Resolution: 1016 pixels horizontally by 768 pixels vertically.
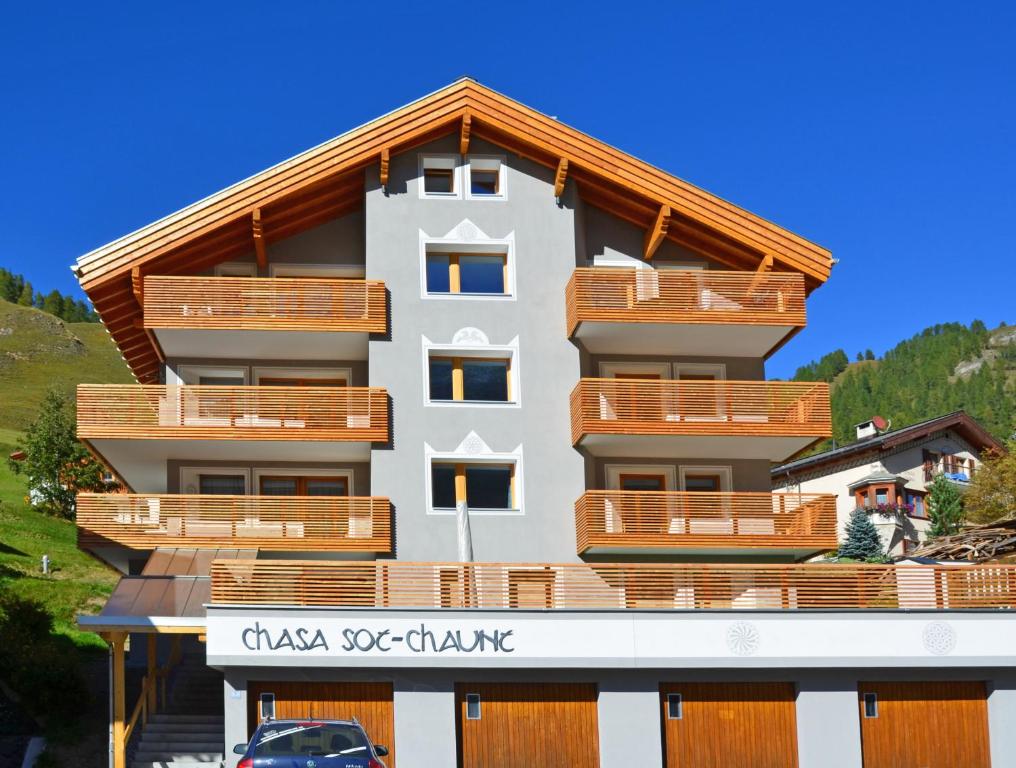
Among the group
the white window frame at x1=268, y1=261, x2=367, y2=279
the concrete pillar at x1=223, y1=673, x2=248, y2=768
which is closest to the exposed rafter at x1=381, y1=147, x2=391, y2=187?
the white window frame at x1=268, y1=261, x2=367, y2=279

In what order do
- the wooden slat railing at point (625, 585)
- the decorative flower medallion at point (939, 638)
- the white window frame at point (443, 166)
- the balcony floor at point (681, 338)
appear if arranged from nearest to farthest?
the wooden slat railing at point (625, 585), the decorative flower medallion at point (939, 638), the balcony floor at point (681, 338), the white window frame at point (443, 166)

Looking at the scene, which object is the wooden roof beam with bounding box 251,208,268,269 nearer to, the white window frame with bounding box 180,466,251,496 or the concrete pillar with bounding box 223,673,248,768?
the white window frame with bounding box 180,466,251,496

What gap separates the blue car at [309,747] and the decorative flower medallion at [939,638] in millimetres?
13043

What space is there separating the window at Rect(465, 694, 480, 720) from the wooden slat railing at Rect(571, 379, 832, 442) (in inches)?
320

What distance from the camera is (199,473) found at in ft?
120

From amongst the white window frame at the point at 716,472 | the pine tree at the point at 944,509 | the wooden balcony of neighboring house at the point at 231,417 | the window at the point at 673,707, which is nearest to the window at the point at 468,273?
the wooden balcony of neighboring house at the point at 231,417

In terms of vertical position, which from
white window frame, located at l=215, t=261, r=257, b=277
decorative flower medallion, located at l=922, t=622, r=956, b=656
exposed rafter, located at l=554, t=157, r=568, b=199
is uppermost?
exposed rafter, located at l=554, t=157, r=568, b=199

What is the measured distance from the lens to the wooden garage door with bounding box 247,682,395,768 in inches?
1122

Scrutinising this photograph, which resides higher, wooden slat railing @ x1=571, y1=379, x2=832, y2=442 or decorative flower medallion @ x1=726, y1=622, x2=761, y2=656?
wooden slat railing @ x1=571, y1=379, x2=832, y2=442

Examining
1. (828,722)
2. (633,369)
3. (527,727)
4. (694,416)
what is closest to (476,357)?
(633,369)

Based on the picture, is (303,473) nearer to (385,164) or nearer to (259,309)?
(259,309)

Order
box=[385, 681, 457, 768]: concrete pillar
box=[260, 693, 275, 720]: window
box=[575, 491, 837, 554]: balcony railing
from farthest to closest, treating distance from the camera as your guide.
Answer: box=[575, 491, 837, 554]: balcony railing → box=[260, 693, 275, 720]: window → box=[385, 681, 457, 768]: concrete pillar

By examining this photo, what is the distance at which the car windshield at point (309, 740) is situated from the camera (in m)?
21.0

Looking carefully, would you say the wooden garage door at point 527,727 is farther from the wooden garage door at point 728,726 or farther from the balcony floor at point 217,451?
the balcony floor at point 217,451
